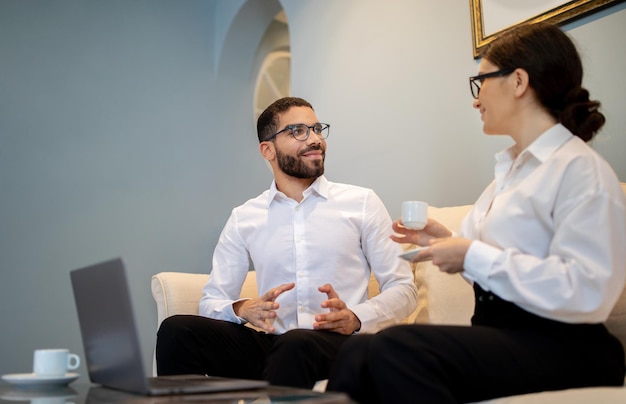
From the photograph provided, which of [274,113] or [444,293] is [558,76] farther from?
[274,113]

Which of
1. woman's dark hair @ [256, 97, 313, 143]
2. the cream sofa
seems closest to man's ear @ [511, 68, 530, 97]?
the cream sofa

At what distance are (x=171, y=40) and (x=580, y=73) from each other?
279 cm

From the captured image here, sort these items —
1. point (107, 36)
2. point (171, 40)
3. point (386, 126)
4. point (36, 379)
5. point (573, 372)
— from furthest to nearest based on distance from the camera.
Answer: point (171, 40)
point (107, 36)
point (386, 126)
point (36, 379)
point (573, 372)

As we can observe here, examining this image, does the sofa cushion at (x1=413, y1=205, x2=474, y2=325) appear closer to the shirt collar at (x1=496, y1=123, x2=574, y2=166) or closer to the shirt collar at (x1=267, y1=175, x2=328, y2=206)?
the shirt collar at (x1=267, y1=175, x2=328, y2=206)

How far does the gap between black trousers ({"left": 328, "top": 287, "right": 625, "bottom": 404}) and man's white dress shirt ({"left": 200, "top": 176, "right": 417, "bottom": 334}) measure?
0.66 metres

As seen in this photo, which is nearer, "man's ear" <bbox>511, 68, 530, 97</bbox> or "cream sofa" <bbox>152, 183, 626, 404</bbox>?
"man's ear" <bbox>511, 68, 530, 97</bbox>

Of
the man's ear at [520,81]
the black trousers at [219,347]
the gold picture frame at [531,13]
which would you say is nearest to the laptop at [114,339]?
the black trousers at [219,347]

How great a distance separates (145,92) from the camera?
358 centimetres

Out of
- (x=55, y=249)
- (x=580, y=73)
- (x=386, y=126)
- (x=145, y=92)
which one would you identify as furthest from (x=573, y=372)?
(x=145, y=92)

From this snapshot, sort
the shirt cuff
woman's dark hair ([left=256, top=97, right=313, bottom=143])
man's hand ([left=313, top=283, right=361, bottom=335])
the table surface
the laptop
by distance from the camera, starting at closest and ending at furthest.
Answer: the table surface, the laptop, the shirt cuff, man's hand ([left=313, top=283, right=361, bottom=335]), woman's dark hair ([left=256, top=97, right=313, bottom=143])

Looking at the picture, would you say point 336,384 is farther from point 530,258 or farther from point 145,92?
point 145,92

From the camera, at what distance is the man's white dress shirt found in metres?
2.00

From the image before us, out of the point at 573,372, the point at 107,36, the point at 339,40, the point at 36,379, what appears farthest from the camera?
the point at 107,36

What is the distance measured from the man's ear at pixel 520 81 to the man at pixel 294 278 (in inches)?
28.3
